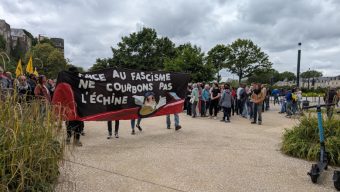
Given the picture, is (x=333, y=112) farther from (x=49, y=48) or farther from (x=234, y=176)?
(x=49, y=48)

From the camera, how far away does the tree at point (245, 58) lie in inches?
2296

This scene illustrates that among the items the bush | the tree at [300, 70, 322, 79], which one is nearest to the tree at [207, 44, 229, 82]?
the bush

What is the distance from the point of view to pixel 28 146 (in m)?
3.06

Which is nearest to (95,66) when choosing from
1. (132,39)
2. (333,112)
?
(132,39)

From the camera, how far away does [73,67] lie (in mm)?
7348

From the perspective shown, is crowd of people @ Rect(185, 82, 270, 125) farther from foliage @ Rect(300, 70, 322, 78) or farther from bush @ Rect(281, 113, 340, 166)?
foliage @ Rect(300, 70, 322, 78)

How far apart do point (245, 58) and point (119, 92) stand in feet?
177

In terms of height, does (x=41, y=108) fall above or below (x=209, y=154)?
above

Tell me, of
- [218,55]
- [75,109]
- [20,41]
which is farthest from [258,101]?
[20,41]

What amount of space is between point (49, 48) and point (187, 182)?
66195mm

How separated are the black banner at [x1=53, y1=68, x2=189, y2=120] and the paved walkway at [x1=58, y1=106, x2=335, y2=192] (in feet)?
2.61

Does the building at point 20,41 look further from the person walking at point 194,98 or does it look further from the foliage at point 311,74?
the foliage at point 311,74

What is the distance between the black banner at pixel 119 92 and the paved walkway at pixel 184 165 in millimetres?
797

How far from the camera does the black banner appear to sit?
7.07m
